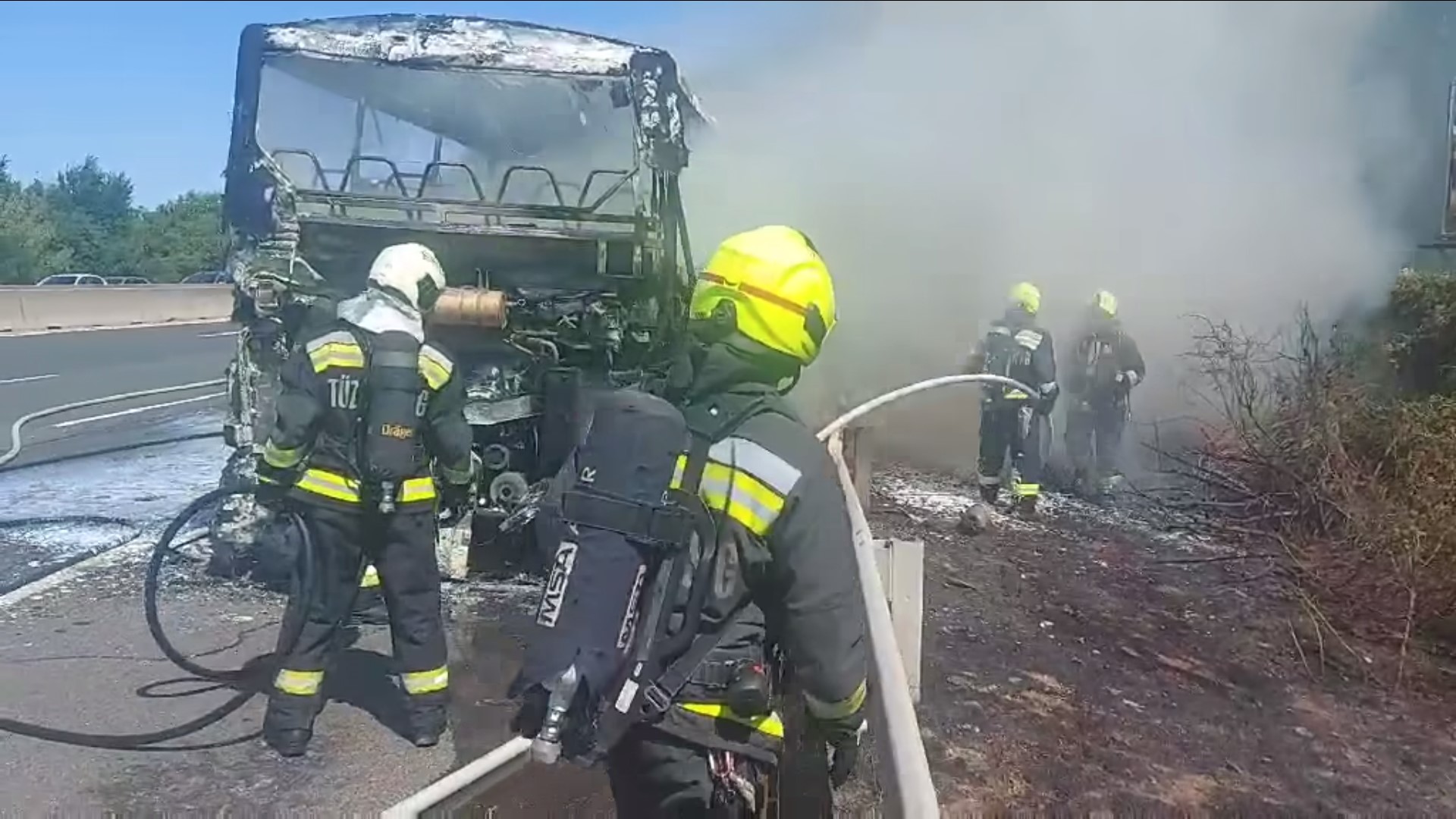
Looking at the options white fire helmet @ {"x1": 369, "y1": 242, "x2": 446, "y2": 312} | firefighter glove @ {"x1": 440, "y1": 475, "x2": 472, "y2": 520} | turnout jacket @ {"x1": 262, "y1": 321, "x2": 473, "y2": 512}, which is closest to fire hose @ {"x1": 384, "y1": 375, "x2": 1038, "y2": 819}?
turnout jacket @ {"x1": 262, "y1": 321, "x2": 473, "y2": 512}

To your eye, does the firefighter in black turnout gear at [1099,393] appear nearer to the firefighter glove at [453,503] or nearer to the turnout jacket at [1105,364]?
the turnout jacket at [1105,364]

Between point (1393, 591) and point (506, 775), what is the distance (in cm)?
488

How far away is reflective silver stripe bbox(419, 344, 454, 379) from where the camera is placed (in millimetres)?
4422

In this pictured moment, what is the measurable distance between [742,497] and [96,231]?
76.9 feet

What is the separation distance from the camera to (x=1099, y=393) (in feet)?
33.2

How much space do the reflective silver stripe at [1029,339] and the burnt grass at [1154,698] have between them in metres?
1.88

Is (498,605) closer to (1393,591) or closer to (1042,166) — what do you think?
(1393,591)

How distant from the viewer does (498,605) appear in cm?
607

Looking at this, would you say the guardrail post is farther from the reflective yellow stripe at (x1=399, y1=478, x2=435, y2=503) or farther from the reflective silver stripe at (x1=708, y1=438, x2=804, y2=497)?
the reflective silver stripe at (x1=708, y1=438, x2=804, y2=497)

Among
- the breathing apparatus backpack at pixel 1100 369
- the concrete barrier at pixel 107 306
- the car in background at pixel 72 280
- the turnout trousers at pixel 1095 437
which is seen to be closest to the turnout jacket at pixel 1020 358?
the breathing apparatus backpack at pixel 1100 369

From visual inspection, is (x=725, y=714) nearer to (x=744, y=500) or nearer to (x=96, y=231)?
(x=744, y=500)

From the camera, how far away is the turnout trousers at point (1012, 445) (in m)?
9.07

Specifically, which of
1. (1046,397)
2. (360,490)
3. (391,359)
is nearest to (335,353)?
(391,359)

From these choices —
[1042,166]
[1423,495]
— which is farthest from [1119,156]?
[1423,495]
